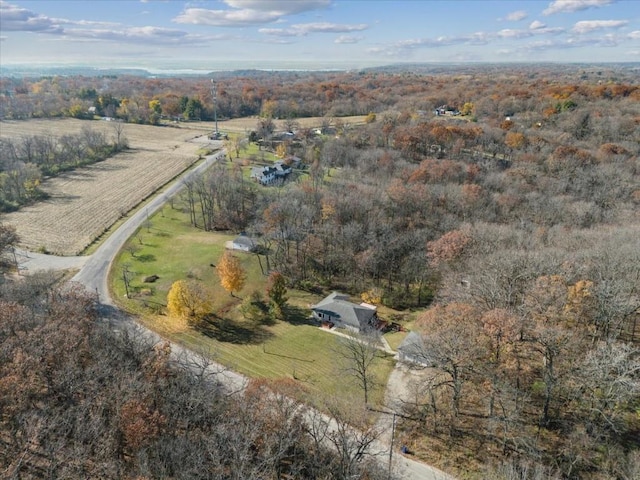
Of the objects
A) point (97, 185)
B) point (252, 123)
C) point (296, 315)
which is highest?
point (252, 123)

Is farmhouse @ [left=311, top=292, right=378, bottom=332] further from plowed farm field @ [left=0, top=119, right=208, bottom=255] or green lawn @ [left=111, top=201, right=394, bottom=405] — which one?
plowed farm field @ [left=0, top=119, right=208, bottom=255]

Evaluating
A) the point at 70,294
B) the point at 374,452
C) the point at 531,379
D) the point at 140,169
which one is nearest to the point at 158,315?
the point at 70,294

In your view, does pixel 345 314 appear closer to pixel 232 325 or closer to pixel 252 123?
pixel 232 325

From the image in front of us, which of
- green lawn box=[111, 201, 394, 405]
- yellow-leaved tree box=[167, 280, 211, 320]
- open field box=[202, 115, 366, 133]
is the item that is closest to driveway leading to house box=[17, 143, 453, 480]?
green lawn box=[111, 201, 394, 405]

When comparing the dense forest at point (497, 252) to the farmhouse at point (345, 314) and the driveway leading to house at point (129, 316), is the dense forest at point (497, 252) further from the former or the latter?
the farmhouse at point (345, 314)

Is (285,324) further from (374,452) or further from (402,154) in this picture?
(402,154)

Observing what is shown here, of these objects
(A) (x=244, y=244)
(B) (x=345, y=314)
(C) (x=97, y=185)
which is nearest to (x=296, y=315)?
(B) (x=345, y=314)
